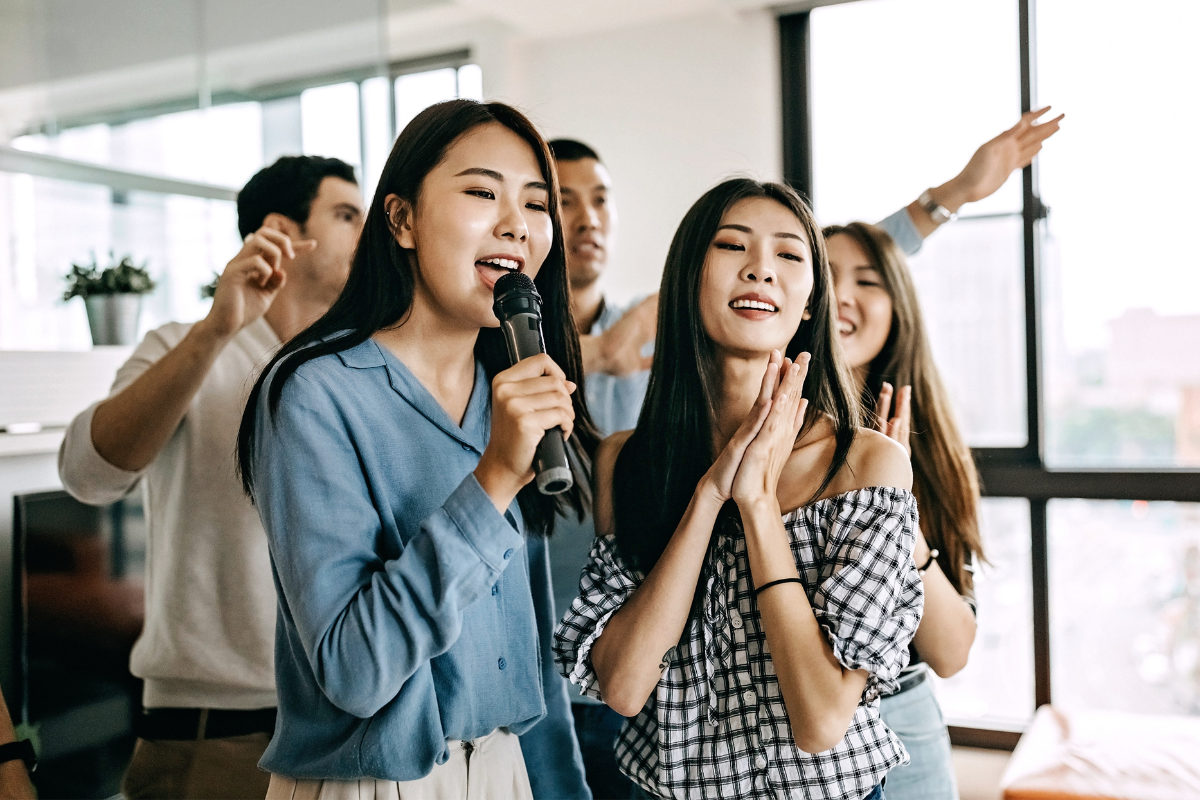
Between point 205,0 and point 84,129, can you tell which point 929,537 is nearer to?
point 84,129

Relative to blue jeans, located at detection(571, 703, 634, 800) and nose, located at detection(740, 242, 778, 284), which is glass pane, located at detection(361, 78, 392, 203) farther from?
nose, located at detection(740, 242, 778, 284)

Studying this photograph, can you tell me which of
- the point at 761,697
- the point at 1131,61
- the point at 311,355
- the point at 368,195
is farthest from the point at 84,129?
the point at 1131,61

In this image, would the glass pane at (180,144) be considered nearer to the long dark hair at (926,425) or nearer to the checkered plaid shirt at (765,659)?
the long dark hair at (926,425)

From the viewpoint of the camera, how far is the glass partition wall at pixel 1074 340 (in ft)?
10.5

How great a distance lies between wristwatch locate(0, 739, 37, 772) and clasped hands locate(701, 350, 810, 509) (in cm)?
98

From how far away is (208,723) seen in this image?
1.60 metres

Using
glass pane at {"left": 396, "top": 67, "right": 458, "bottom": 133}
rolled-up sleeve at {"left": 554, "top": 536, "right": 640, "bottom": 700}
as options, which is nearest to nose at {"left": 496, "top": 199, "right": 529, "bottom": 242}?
rolled-up sleeve at {"left": 554, "top": 536, "right": 640, "bottom": 700}

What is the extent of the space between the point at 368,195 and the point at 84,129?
1.28 meters

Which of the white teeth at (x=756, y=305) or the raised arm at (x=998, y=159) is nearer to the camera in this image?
the white teeth at (x=756, y=305)

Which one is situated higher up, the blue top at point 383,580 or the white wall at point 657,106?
the white wall at point 657,106

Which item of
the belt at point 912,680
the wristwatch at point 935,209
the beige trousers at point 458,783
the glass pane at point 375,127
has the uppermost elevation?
the glass pane at point 375,127

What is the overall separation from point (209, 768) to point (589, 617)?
837mm

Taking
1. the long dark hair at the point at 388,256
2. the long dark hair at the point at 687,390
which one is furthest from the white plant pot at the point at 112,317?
the long dark hair at the point at 687,390

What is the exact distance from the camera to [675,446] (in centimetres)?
128
